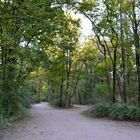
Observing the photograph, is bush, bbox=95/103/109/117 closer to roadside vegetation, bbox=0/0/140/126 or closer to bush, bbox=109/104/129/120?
roadside vegetation, bbox=0/0/140/126

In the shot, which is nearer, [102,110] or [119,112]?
[119,112]

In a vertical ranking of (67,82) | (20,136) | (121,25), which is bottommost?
(20,136)

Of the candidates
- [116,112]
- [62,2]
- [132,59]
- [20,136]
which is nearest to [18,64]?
[62,2]

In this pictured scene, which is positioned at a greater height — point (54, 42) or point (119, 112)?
point (54, 42)

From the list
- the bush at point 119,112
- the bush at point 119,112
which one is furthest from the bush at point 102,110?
the bush at point 119,112

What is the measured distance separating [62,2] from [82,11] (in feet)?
13.6

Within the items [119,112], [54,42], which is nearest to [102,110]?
[119,112]

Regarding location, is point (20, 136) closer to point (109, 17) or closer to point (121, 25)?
point (121, 25)

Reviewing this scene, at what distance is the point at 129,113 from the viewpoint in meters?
16.7

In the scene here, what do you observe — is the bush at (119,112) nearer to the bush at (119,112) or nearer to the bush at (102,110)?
the bush at (119,112)

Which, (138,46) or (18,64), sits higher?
(138,46)

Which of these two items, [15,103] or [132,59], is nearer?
[15,103]

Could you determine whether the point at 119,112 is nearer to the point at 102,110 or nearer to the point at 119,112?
the point at 119,112

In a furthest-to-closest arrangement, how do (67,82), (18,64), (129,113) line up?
(67,82) → (18,64) → (129,113)
